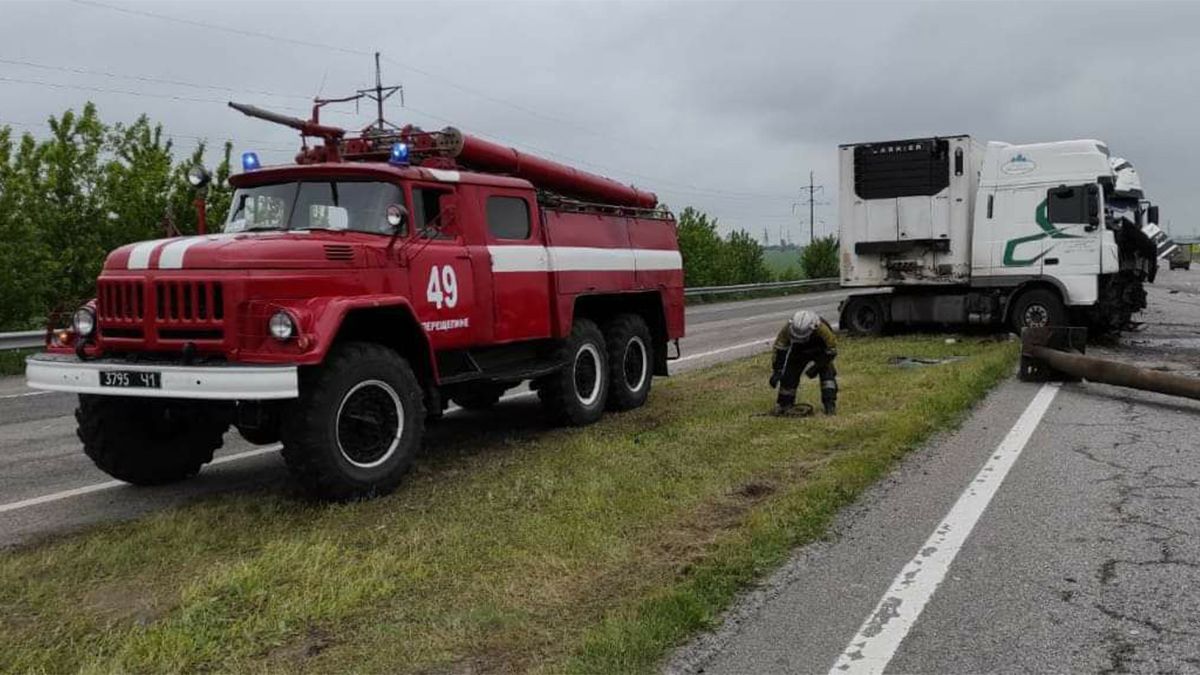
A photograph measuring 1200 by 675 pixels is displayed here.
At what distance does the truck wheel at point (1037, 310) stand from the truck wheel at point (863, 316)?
2.40 metres

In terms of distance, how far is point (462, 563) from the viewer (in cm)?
479

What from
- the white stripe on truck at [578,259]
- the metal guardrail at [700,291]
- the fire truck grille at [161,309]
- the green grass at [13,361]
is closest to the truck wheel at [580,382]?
the white stripe on truck at [578,259]

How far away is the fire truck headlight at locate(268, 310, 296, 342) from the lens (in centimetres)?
552

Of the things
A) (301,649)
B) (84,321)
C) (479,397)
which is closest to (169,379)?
(84,321)

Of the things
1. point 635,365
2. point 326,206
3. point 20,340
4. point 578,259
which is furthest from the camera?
point 20,340

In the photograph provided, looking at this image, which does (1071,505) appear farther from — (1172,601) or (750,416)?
(750,416)

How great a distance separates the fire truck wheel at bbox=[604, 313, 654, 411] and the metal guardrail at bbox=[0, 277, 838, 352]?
5189mm

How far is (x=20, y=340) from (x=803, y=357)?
12.5 metres

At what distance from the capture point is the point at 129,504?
247 inches

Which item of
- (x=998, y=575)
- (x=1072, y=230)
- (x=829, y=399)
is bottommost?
(x=998, y=575)

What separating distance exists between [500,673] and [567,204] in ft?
19.8

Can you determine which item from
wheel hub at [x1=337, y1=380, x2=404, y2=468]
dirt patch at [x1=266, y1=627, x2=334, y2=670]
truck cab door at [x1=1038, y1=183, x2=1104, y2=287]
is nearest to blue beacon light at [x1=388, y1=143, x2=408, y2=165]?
wheel hub at [x1=337, y1=380, x2=404, y2=468]

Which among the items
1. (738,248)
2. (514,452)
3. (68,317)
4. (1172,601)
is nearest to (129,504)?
(68,317)

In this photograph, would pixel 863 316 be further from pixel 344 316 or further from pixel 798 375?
pixel 344 316
